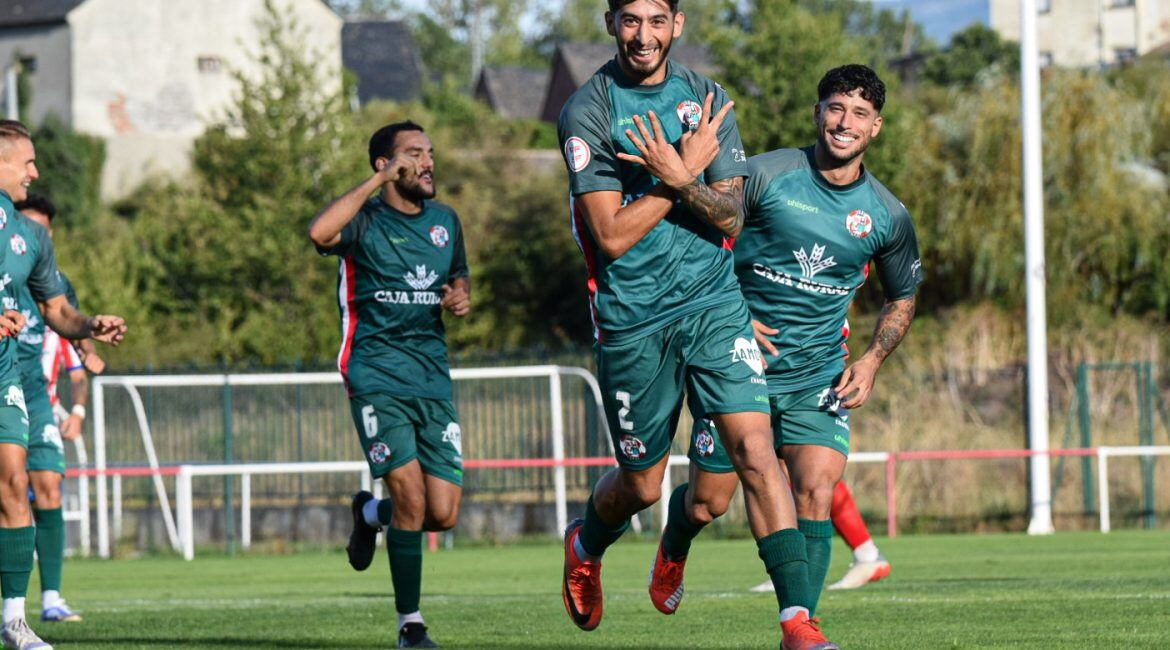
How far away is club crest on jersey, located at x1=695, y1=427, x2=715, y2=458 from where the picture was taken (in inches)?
289

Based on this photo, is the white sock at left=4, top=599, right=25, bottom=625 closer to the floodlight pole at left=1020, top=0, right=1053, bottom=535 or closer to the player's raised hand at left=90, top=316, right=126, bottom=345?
the player's raised hand at left=90, top=316, right=126, bottom=345

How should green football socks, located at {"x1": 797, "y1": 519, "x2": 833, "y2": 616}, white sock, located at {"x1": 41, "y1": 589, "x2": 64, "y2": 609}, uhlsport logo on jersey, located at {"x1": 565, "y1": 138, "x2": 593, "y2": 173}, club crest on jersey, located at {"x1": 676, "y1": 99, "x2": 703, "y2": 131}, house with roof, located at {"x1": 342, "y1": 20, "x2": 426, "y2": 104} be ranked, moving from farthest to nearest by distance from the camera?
house with roof, located at {"x1": 342, "y1": 20, "x2": 426, "y2": 104}, white sock, located at {"x1": 41, "y1": 589, "x2": 64, "y2": 609}, green football socks, located at {"x1": 797, "y1": 519, "x2": 833, "y2": 616}, club crest on jersey, located at {"x1": 676, "y1": 99, "x2": 703, "y2": 131}, uhlsport logo on jersey, located at {"x1": 565, "y1": 138, "x2": 593, "y2": 173}

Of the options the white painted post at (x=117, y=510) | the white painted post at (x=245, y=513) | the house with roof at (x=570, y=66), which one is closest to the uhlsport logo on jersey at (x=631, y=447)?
the white painted post at (x=245, y=513)

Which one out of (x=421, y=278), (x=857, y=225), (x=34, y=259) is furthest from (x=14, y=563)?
(x=857, y=225)

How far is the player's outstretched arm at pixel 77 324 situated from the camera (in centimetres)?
853

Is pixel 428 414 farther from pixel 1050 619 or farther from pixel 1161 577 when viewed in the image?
pixel 1161 577

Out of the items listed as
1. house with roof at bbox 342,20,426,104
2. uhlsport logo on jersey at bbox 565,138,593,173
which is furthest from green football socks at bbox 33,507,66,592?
house with roof at bbox 342,20,426,104

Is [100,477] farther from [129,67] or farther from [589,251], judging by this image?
[129,67]

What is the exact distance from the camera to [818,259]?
26.1 ft

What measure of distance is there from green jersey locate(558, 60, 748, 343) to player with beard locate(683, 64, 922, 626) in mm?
1148

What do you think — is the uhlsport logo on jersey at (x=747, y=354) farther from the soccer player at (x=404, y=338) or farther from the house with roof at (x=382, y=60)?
the house with roof at (x=382, y=60)

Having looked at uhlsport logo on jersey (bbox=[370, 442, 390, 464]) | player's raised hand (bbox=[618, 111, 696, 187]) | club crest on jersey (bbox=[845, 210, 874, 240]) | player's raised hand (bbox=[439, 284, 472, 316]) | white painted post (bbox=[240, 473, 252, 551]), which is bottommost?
white painted post (bbox=[240, 473, 252, 551])

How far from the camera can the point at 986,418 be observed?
79.3 feet

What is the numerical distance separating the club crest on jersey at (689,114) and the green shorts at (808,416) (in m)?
1.62
